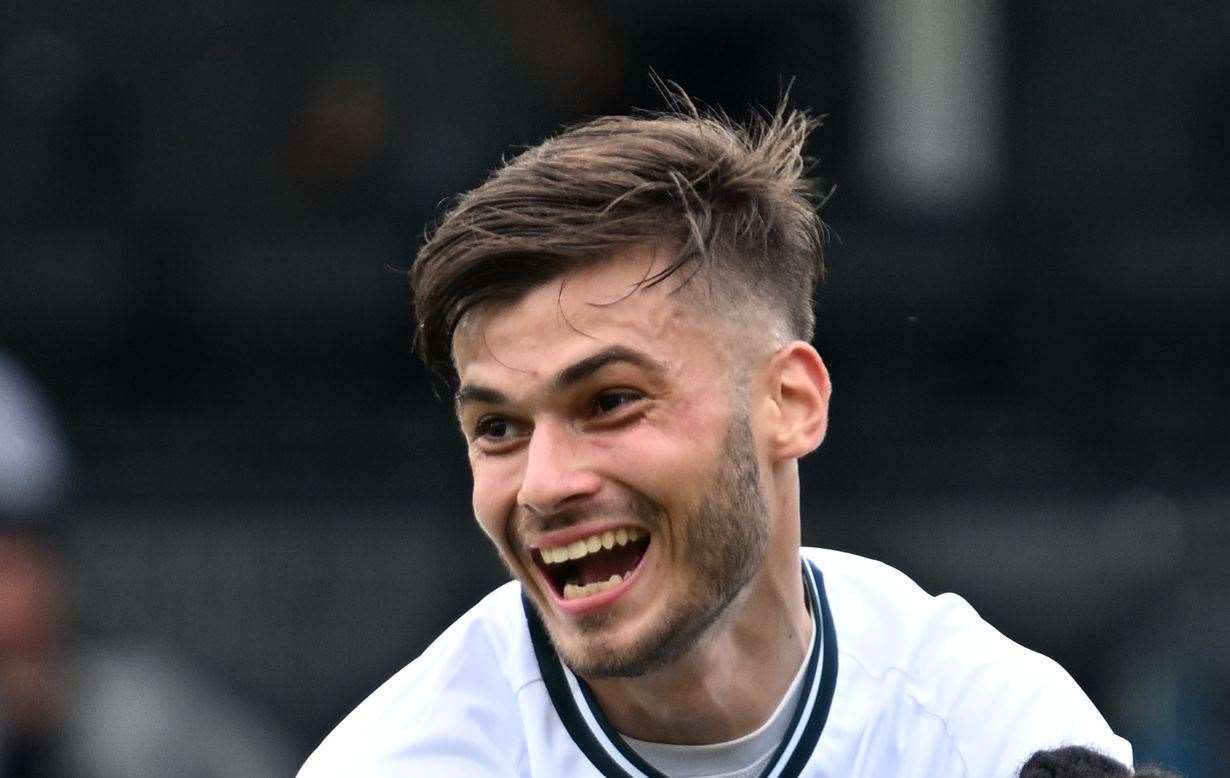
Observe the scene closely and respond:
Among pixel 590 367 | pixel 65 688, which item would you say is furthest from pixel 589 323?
pixel 65 688

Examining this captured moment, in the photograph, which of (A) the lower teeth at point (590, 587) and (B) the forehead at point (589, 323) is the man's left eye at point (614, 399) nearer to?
(B) the forehead at point (589, 323)

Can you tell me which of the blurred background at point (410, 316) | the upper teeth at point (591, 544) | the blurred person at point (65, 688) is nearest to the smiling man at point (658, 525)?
the upper teeth at point (591, 544)

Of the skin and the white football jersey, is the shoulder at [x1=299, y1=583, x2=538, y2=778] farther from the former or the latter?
the skin

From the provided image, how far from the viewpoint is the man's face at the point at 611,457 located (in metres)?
3.05

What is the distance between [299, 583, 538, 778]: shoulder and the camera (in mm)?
3172

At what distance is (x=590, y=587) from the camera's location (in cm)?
310

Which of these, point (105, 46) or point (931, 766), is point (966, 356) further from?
point (931, 766)

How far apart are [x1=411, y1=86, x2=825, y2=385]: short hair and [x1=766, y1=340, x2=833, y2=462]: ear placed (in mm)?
60

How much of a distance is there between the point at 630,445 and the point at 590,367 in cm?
12

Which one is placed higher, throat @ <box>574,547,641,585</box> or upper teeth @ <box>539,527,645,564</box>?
upper teeth @ <box>539,527,645,564</box>

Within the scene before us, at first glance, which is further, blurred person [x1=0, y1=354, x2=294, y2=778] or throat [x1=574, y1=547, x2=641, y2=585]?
blurred person [x1=0, y1=354, x2=294, y2=778]

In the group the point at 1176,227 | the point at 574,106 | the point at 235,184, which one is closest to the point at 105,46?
the point at 235,184

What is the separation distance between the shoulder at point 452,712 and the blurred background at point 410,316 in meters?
3.13

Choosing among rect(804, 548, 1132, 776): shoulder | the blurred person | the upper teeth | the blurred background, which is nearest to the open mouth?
the upper teeth
